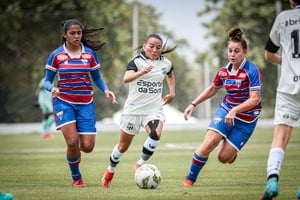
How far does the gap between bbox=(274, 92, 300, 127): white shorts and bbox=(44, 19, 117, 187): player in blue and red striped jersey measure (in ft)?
10.2

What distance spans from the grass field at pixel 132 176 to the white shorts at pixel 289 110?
114cm

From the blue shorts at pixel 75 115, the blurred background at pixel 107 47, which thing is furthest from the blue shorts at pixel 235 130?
the blurred background at pixel 107 47

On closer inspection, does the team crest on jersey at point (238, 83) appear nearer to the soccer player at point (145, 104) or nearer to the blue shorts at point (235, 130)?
the blue shorts at point (235, 130)

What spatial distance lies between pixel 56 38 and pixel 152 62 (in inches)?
850

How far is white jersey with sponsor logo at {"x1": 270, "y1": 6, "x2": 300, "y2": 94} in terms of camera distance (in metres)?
7.79

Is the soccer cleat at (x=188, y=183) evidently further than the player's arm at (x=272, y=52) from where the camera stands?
Yes

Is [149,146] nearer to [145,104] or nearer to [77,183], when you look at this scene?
[145,104]

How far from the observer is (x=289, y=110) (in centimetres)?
781

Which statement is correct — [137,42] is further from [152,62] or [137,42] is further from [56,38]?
[152,62]

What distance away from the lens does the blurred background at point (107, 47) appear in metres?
32.0

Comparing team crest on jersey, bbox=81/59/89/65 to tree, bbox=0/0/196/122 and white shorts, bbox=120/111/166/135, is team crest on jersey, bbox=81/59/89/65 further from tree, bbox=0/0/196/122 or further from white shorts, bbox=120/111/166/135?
tree, bbox=0/0/196/122

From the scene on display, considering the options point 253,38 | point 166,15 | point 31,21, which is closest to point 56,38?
point 31,21

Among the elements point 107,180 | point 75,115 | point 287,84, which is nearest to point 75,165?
point 107,180

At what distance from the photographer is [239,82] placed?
33.2 feet
